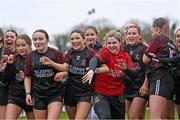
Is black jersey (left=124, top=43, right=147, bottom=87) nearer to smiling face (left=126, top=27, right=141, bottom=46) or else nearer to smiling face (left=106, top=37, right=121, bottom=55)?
smiling face (left=126, top=27, right=141, bottom=46)

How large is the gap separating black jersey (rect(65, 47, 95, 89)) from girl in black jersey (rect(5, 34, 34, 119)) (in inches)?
35.9

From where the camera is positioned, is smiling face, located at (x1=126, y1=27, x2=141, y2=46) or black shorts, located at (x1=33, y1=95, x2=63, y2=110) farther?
smiling face, located at (x1=126, y1=27, x2=141, y2=46)

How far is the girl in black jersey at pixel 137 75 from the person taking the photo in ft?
26.4

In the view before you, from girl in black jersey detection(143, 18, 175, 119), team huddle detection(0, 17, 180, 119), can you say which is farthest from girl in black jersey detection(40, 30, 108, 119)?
girl in black jersey detection(143, 18, 175, 119)

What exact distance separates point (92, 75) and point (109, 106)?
810mm

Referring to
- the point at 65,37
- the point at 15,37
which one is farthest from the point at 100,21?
the point at 15,37

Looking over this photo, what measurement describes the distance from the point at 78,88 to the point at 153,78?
1507 millimetres

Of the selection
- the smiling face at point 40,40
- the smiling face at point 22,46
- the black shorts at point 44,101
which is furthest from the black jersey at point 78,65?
the smiling face at point 22,46

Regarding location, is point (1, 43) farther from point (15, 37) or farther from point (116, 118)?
point (116, 118)

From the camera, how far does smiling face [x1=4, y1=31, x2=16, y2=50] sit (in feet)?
27.7

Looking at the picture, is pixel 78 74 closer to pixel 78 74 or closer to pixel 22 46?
pixel 78 74

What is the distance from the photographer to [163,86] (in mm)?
6949

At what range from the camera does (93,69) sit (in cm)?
674

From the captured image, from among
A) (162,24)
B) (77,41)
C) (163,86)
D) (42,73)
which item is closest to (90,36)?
(77,41)
